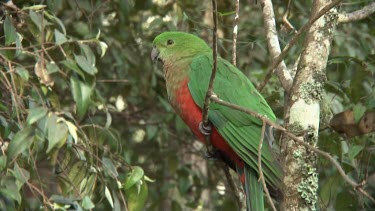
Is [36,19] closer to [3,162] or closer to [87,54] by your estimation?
[87,54]

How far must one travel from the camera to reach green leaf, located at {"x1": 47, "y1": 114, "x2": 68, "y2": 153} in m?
2.35

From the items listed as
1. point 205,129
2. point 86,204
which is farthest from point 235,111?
point 86,204

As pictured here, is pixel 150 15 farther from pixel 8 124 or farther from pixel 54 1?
pixel 8 124

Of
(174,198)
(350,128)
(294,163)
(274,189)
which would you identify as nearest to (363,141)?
(350,128)

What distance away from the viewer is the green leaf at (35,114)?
2.34 metres

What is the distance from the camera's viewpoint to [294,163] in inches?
102

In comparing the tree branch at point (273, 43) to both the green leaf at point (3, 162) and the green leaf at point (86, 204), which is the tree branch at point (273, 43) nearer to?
the green leaf at point (86, 204)

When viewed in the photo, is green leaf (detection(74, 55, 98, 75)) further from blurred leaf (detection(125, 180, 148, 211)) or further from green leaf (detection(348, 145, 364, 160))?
green leaf (detection(348, 145, 364, 160))

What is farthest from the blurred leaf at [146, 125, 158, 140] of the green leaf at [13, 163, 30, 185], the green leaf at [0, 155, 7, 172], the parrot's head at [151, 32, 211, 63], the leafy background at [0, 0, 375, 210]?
the green leaf at [0, 155, 7, 172]

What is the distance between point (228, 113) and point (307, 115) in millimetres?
712

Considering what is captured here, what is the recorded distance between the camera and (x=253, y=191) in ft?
9.97

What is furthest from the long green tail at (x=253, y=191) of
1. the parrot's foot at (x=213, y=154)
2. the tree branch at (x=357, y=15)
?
the tree branch at (x=357, y=15)

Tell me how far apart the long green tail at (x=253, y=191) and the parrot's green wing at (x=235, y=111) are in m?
0.06

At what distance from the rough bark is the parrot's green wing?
379mm
